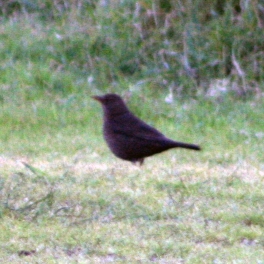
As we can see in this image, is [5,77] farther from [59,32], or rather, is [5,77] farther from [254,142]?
[254,142]

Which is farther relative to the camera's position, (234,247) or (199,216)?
(199,216)

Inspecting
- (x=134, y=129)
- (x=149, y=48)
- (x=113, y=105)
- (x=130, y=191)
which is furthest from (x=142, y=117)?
(x=130, y=191)

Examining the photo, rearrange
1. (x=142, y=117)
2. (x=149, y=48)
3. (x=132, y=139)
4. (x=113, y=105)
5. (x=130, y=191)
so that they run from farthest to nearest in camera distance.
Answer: (x=149, y=48) → (x=142, y=117) → (x=113, y=105) → (x=132, y=139) → (x=130, y=191)

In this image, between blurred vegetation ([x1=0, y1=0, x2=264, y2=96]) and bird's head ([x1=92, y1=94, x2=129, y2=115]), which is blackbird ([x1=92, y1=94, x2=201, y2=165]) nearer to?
bird's head ([x1=92, y1=94, x2=129, y2=115])

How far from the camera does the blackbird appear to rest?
7.25 metres

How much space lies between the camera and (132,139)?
7.33 meters

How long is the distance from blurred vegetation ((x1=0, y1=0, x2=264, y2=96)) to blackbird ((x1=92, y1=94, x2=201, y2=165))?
2405mm

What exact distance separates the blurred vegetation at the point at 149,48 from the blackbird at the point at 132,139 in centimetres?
240

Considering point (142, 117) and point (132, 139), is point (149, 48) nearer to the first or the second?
point (142, 117)

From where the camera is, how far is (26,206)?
567 cm

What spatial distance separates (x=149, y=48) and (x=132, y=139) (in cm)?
334

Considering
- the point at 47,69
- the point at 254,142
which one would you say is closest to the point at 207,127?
the point at 254,142

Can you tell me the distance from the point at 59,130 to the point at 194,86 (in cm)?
182

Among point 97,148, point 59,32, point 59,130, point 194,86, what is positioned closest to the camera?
point 97,148
